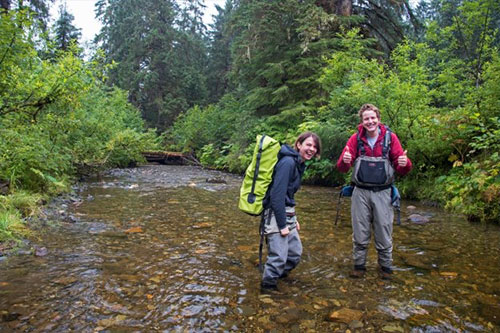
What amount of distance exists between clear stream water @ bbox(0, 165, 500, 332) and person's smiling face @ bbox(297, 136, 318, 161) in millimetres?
1493

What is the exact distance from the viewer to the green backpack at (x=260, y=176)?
3.81 metres

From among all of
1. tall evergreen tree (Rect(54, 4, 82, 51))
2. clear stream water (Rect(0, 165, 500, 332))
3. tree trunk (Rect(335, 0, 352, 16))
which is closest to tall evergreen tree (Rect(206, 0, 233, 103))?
tall evergreen tree (Rect(54, 4, 82, 51))

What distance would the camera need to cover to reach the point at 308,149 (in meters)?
3.94

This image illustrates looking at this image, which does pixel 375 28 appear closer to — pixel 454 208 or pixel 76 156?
pixel 454 208

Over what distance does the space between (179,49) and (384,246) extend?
37040 millimetres

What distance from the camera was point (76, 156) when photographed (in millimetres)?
11906

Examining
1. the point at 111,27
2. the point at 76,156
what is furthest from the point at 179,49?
the point at 76,156

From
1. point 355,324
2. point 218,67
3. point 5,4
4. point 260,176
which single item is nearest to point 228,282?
point 260,176

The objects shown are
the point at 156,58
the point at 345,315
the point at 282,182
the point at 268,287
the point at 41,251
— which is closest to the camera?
the point at 345,315

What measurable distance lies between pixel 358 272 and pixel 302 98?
1373 cm

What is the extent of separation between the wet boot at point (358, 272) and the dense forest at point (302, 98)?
10.6 ft

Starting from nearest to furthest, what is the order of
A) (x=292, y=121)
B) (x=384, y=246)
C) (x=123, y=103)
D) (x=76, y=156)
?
(x=384, y=246) < (x=76, y=156) < (x=292, y=121) < (x=123, y=103)

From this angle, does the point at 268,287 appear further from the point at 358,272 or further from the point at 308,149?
the point at 308,149

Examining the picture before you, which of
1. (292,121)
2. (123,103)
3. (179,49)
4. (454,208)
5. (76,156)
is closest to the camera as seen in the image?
(454,208)
